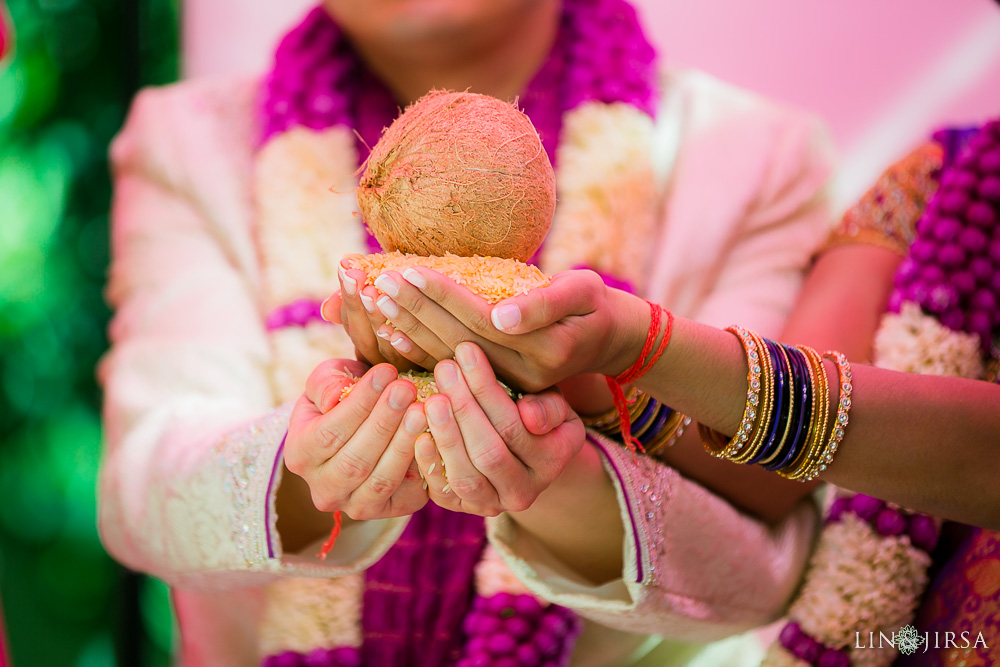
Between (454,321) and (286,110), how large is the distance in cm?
85

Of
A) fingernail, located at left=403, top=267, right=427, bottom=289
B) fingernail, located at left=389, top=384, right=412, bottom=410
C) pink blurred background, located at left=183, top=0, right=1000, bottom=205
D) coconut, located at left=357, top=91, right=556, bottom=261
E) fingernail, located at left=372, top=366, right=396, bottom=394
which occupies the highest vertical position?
pink blurred background, located at left=183, top=0, right=1000, bottom=205

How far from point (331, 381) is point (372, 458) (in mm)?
107

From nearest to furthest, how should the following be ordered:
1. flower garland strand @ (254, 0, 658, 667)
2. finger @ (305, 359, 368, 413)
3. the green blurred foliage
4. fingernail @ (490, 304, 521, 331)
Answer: fingernail @ (490, 304, 521, 331) → finger @ (305, 359, 368, 413) → flower garland strand @ (254, 0, 658, 667) → the green blurred foliage

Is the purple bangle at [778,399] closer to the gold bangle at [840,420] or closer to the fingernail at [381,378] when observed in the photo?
the gold bangle at [840,420]

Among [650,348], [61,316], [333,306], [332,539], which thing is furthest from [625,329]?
[61,316]

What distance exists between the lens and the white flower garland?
133 cm

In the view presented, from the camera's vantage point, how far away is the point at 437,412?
819 millimetres

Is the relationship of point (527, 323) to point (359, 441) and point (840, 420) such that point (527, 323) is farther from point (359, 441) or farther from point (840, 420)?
point (840, 420)

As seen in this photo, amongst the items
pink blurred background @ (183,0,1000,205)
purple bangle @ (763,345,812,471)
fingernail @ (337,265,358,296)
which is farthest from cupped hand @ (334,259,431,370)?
pink blurred background @ (183,0,1000,205)

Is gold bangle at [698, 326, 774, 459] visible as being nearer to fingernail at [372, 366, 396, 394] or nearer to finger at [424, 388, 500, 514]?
finger at [424, 388, 500, 514]

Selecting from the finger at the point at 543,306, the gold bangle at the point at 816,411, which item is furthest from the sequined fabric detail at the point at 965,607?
the finger at the point at 543,306

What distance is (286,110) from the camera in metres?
1.51

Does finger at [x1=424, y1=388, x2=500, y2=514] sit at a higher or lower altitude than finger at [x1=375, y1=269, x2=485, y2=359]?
lower

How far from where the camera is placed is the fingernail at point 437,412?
2.69 ft
